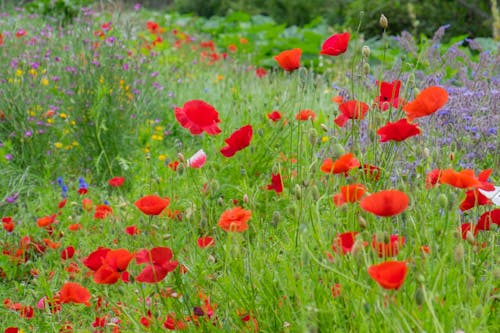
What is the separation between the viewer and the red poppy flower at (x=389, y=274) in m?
1.15

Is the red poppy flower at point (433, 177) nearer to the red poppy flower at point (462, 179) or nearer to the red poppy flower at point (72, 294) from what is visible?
the red poppy flower at point (462, 179)

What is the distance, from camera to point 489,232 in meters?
1.92

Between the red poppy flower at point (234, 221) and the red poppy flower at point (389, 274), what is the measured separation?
48 centimetres

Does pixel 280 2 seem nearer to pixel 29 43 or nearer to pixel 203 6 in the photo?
pixel 203 6

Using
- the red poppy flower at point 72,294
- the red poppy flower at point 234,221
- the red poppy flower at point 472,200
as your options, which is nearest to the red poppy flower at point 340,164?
the red poppy flower at point 234,221

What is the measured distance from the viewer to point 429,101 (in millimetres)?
1644

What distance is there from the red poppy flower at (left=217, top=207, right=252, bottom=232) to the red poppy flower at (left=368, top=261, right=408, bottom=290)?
18.9 inches

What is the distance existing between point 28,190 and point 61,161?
16.3 inches

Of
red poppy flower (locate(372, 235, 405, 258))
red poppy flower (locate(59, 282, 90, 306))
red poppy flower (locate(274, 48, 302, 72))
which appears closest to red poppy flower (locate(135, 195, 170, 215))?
red poppy flower (locate(59, 282, 90, 306))

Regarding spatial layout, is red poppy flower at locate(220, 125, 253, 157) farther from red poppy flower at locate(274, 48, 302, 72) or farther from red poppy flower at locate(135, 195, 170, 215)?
red poppy flower at locate(135, 195, 170, 215)

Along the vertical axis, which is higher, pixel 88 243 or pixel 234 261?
pixel 234 261

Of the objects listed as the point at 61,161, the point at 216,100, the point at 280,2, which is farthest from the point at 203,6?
the point at 61,161

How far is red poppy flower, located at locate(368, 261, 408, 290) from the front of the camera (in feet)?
3.76

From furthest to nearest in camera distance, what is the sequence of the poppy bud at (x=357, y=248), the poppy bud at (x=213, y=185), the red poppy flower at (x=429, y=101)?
the poppy bud at (x=213, y=185), the red poppy flower at (x=429, y=101), the poppy bud at (x=357, y=248)
